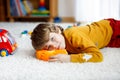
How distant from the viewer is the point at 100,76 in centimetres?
100

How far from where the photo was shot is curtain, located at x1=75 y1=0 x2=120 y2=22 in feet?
9.40

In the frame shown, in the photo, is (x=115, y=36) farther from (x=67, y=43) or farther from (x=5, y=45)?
(x=5, y=45)

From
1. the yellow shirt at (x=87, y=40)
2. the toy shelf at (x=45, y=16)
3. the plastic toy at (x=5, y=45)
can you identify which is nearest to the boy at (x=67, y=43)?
the yellow shirt at (x=87, y=40)

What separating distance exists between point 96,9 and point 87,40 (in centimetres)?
176

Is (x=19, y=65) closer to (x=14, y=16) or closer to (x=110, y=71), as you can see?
(x=110, y=71)

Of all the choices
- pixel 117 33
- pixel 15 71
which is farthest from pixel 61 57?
pixel 117 33

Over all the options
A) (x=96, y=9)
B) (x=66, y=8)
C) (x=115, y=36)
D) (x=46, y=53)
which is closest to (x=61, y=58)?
(x=46, y=53)

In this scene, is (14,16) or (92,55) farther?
(14,16)

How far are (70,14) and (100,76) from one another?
2379mm

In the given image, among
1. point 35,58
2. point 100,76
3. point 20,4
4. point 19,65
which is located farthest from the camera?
point 20,4

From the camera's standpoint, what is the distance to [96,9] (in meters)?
2.94

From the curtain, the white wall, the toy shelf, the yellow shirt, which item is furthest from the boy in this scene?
the white wall

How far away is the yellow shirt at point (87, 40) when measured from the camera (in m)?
1.19

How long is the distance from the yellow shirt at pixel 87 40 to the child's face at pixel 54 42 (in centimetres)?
6
